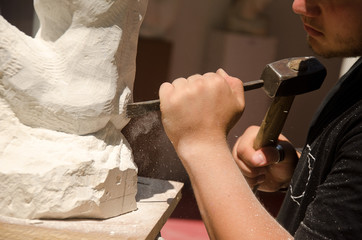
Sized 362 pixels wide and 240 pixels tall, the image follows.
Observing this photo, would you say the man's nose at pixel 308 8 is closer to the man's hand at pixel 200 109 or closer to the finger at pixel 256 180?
the man's hand at pixel 200 109

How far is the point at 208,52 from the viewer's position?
2150 millimetres

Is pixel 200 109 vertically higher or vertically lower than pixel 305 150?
higher

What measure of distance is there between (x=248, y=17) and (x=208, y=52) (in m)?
0.28

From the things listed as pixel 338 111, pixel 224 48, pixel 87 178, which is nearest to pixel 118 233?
pixel 87 178

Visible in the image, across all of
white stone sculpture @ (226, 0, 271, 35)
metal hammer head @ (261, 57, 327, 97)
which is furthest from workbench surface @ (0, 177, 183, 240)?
white stone sculpture @ (226, 0, 271, 35)

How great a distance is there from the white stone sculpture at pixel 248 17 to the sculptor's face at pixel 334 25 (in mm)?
1029

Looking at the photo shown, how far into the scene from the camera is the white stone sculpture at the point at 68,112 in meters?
1.23

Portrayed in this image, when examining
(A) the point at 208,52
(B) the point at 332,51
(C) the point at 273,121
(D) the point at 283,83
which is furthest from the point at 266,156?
(A) the point at 208,52

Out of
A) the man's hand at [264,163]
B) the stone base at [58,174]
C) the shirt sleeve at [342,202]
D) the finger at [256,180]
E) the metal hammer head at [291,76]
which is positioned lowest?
the finger at [256,180]

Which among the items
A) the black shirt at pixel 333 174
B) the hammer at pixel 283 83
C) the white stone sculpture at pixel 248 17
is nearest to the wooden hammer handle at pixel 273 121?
the hammer at pixel 283 83

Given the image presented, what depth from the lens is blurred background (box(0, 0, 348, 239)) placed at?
2006 millimetres

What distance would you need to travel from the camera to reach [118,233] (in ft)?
3.92

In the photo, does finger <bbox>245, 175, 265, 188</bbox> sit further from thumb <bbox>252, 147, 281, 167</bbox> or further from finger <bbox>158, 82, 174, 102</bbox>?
finger <bbox>158, 82, 174, 102</bbox>

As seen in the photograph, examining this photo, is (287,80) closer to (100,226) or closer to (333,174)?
(333,174)
